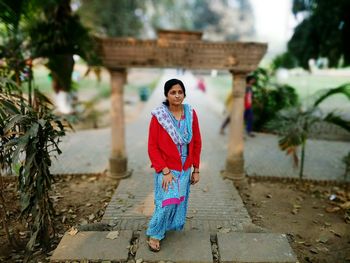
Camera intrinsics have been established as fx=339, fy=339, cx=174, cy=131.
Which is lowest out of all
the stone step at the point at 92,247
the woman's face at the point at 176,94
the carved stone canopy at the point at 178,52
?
the stone step at the point at 92,247

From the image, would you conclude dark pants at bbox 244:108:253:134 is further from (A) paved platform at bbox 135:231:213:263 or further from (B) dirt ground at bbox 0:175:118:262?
(A) paved platform at bbox 135:231:213:263

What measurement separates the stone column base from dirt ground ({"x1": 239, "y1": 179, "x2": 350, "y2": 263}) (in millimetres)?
2068

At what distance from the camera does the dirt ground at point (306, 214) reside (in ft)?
12.7

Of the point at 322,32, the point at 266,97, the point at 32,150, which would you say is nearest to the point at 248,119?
the point at 266,97

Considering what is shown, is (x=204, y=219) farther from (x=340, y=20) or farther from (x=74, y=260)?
(x=340, y=20)

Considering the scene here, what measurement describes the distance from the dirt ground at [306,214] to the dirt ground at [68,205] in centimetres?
218

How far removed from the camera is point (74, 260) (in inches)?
128

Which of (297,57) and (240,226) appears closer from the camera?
(240,226)

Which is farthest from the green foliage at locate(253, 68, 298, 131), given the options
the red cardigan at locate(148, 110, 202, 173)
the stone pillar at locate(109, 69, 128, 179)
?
the red cardigan at locate(148, 110, 202, 173)

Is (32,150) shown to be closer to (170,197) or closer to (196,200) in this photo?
(170,197)

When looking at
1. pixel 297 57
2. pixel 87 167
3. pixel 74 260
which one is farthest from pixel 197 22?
pixel 74 260

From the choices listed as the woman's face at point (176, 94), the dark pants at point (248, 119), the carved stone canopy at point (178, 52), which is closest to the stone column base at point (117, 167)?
the carved stone canopy at point (178, 52)

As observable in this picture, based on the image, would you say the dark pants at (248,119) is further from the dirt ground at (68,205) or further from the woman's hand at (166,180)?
the woman's hand at (166,180)

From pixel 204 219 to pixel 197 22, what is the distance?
4441 cm
